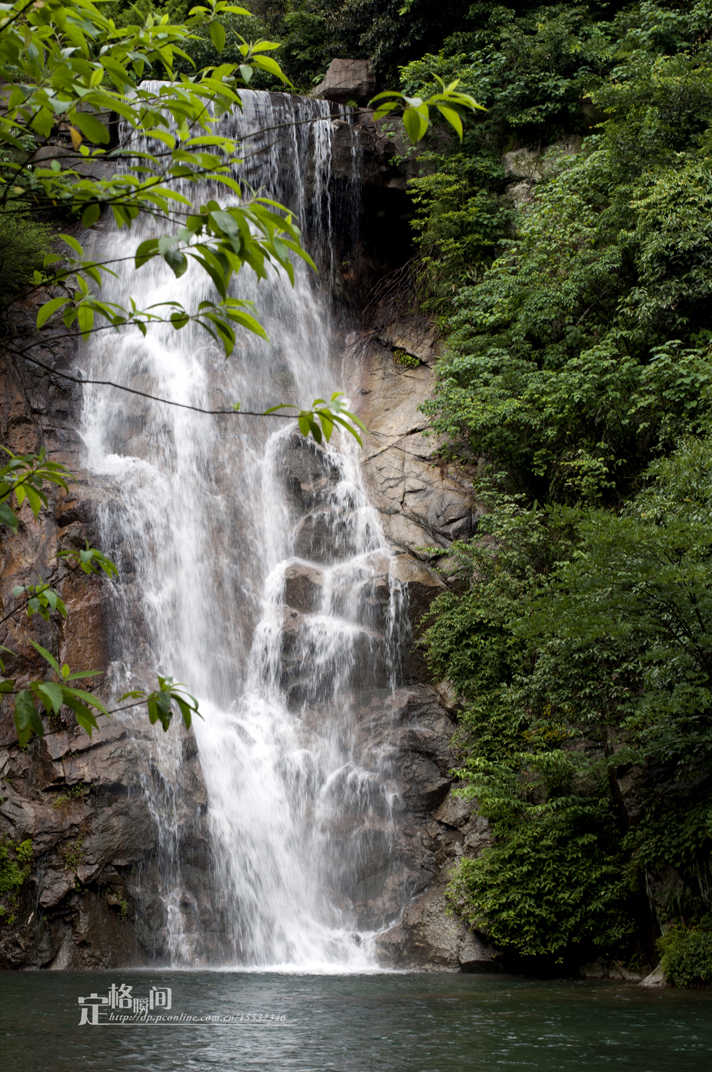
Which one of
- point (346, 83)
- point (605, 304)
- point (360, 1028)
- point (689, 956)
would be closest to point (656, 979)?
point (689, 956)

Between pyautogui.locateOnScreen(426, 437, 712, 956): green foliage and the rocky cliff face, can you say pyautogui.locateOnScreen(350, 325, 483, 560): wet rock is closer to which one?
the rocky cliff face

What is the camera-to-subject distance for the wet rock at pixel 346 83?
73.5 ft

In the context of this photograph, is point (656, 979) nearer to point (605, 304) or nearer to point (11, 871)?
point (11, 871)

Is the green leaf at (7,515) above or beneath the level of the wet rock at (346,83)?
beneath

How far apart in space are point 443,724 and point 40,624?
6649 mm

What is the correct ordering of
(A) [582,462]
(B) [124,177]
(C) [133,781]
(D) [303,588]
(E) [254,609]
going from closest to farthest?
(B) [124,177] → (C) [133,781] → (A) [582,462] → (E) [254,609] → (D) [303,588]

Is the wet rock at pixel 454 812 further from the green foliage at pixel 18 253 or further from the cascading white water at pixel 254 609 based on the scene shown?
the green foliage at pixel 18 253

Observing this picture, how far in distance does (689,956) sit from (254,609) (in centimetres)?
855

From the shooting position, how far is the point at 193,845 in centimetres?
1229

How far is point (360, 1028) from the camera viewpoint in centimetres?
700

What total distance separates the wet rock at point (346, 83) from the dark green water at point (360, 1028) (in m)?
20.7

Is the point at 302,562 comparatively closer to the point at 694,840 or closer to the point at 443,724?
the point at 443,724

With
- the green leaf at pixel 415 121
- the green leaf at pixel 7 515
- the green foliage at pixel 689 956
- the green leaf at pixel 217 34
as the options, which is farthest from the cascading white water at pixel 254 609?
the green leaf at pixel 7 515

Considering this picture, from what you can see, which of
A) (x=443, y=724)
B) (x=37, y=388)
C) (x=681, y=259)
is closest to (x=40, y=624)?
(x=37, y=388)
